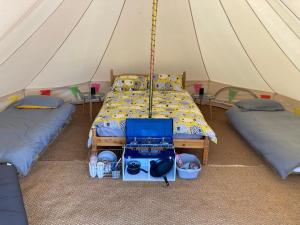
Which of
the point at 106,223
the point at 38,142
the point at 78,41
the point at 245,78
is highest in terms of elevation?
the point at 78,41

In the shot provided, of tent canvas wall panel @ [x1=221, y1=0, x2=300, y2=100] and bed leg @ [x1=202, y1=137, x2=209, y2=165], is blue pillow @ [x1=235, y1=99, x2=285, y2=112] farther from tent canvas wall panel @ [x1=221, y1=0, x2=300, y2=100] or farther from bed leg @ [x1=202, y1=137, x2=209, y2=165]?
bed leg @ [x1=202, y1=137, x2=209, y2=165]

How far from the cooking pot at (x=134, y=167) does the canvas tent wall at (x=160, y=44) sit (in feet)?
5.92

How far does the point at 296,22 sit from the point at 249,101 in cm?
179

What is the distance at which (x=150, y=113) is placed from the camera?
3115 millimetres

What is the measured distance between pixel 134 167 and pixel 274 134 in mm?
1763

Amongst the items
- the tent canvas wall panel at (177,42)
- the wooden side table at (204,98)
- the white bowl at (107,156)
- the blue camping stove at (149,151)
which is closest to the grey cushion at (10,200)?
the white bowl at (107,156)

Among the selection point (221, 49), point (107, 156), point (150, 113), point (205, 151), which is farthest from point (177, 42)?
point (107, 156)

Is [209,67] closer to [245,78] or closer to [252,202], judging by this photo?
[245,78]

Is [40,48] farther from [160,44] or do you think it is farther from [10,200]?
[10,200]

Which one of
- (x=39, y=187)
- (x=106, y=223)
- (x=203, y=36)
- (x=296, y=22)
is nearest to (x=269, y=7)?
(x=296, y=22)

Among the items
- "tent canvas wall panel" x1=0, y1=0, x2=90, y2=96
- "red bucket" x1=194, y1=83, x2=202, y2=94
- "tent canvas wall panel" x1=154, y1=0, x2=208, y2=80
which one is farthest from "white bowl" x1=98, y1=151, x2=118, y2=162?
"red bucket" x1=194, y1=83, x2=202, y2=94

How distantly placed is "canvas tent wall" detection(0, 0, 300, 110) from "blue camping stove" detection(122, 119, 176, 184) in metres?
1.60

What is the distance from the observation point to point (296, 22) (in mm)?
2674

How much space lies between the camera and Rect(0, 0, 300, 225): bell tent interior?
240cm
